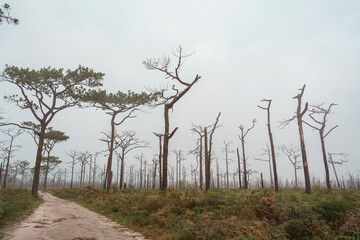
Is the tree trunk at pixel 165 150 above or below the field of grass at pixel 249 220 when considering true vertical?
above

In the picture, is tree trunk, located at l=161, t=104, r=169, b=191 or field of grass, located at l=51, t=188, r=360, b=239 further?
tree trunk, located at l=161, t=104, r=169, b=191

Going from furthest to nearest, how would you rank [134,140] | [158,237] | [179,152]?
[179,152] < [134,140] < [158,237]

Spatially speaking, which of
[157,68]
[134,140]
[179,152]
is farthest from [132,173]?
[157,68]

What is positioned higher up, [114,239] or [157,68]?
[157,68]

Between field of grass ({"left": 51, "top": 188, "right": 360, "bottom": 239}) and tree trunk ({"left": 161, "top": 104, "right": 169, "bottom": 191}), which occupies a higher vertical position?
tree trunk ({"left": 161, "top": 104, "right": 169, "bottom": 191})

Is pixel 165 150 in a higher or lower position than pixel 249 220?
higher

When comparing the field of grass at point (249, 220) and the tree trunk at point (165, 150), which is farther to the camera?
the tree trunk at point (165, 150)

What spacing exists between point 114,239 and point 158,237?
1.25m

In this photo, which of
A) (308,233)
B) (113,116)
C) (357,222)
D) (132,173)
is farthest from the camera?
(132,173)

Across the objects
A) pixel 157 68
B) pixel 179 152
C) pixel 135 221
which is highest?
pixel 157 68

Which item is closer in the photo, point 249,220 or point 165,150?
point 249,220

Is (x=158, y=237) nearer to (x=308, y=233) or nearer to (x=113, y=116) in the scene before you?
(x=308, y=233)

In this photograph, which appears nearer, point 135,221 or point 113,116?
point 135,221

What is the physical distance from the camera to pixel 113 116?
22172mm
